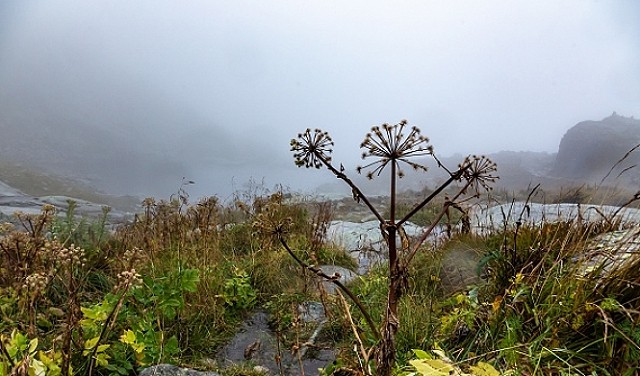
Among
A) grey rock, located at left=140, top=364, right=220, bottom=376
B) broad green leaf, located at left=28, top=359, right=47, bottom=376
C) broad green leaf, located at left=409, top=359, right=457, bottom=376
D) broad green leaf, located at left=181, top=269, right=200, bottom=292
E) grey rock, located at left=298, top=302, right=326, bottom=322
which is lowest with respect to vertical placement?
grey rock, located at left=298, top=302, right=326, bottom=322

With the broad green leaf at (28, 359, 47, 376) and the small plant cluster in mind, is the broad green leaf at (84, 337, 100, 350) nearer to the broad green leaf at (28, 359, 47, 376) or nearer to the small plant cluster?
the small plant cluster

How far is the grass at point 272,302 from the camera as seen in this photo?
1.72m

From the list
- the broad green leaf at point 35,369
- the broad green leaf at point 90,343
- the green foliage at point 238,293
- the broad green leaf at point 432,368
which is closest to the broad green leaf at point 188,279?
the broad green leaf at point 90,343

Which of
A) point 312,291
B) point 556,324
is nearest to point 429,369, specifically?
point 556,324

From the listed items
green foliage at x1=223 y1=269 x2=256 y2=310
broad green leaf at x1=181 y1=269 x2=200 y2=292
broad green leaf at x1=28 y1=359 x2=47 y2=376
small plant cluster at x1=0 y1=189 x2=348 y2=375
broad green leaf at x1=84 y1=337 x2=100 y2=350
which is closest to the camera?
broad green leaf at x1=28 y1=359 x2=47 y2=376

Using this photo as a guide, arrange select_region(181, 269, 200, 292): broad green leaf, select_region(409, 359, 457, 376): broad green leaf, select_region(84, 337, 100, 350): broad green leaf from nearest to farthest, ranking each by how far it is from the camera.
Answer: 1. select_region(409, 359, 457, 376): broad green leaf
2. select_region(84, 337, 100, 350): broad green leaf
3. select_region(181, 269, 200, 292): broad green leaf

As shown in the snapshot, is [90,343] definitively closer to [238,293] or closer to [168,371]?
[168,371]

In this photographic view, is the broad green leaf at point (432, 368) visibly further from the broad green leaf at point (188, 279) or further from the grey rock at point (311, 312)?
the grey rock at point (311, 312)

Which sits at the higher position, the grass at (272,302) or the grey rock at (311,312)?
the grass at (272,302)

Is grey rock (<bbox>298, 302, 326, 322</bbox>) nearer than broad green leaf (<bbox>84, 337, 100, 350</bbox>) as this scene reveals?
No

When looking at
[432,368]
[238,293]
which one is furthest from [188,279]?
[432,368]

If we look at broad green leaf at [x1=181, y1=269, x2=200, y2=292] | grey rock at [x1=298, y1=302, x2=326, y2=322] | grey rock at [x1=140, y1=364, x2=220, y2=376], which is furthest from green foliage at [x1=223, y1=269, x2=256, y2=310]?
grey rock at [x1=140, y1=364, x2=220, y2=376]

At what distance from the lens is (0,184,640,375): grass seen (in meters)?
1.72

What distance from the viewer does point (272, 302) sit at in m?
4.04
